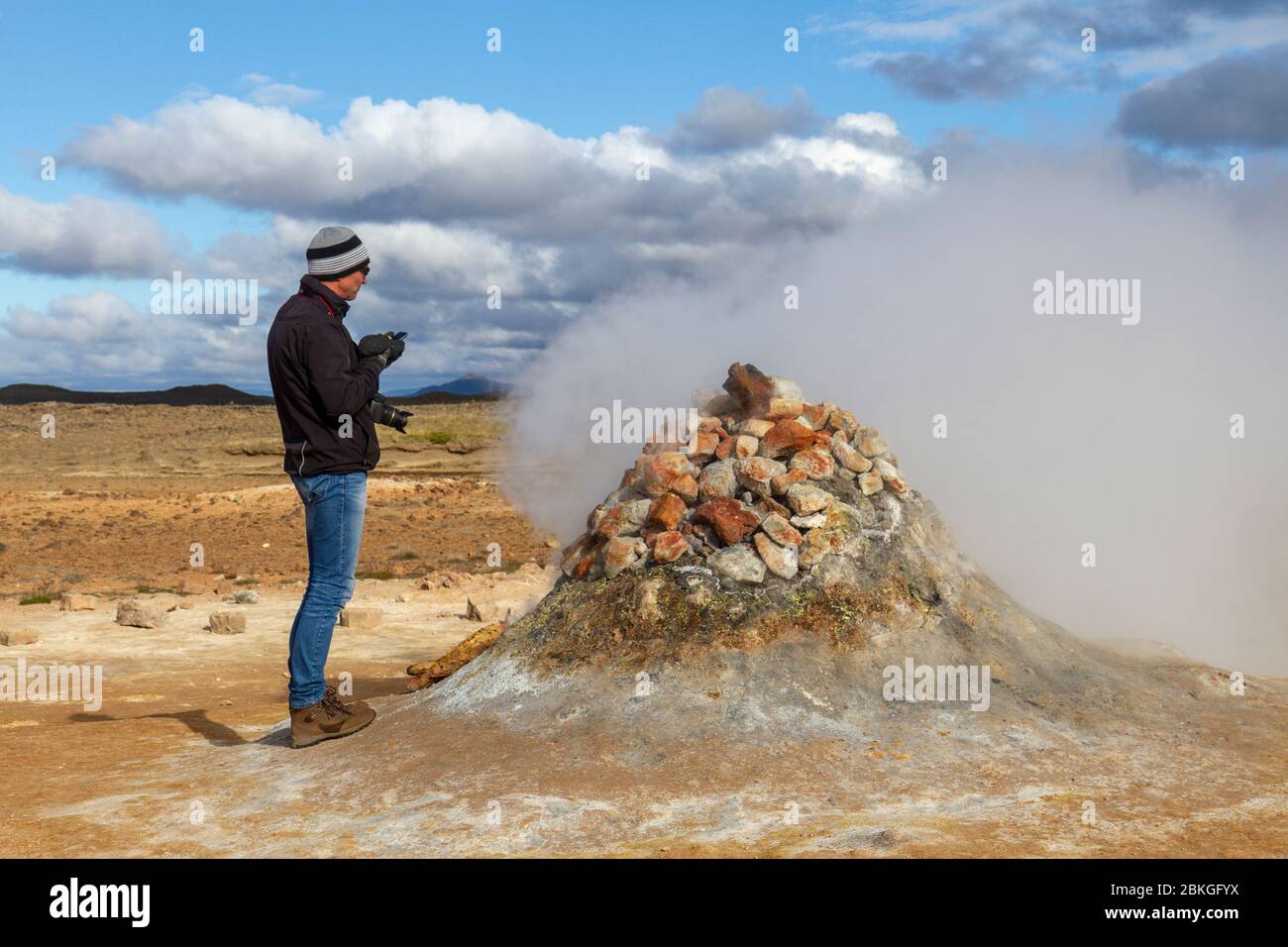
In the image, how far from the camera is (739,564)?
550 cm

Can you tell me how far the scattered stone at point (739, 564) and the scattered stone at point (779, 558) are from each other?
4 cm

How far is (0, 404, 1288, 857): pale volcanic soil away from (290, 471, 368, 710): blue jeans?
21.2 inches

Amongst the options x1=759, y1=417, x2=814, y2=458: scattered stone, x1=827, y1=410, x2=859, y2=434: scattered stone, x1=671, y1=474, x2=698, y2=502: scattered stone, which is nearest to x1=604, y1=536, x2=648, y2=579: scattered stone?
x1=671, y1=474, x2=698, y2=502: scattered stone

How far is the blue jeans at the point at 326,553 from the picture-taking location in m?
4.80

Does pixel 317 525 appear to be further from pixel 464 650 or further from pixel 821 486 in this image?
pixel 821 486

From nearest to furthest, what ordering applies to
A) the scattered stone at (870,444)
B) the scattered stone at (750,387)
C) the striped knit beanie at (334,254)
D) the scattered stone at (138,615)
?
the striped knit beanie at (334,254)
the scattered stone at (870,444)
the scattered stone at (750,387)
the scattered stone at (138,615)

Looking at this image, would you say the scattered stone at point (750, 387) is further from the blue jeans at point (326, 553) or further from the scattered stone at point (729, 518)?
the blue jeans at point (326, 553)

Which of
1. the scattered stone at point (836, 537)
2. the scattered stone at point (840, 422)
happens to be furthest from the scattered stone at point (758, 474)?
the scattered stone at point (840, 422)

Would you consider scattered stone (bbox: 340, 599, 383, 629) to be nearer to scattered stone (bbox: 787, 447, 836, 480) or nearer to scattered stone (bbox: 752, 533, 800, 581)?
scattered stone (bbox: 787, 447, 836, 480)

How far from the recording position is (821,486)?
A: 590cm

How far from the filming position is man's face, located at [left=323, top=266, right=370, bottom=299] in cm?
493

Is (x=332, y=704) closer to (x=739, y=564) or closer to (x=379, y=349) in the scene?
(x=379, y=349)

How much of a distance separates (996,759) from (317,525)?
9.76 feet

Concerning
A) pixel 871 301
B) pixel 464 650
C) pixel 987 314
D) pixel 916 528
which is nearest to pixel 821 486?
pixel 916 528
